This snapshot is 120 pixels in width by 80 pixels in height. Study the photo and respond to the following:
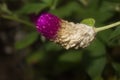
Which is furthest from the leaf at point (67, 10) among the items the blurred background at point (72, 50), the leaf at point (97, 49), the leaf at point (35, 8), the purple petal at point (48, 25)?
the purple petal at point (48, 25)

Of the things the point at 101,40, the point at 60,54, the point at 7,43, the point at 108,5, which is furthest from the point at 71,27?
the point at 7,43

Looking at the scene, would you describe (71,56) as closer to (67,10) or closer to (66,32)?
(67,10)

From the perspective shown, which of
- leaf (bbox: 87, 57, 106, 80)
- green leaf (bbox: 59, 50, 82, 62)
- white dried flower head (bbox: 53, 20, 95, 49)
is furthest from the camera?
green leaf (bbox: 59, 50, 82, 62)

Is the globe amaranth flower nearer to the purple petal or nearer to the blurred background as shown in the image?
the purple petal

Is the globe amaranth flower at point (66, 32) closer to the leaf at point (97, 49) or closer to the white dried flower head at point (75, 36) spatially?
the white dried flower head at point (75, 36)

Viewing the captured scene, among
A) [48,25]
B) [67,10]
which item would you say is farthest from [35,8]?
[48,25]

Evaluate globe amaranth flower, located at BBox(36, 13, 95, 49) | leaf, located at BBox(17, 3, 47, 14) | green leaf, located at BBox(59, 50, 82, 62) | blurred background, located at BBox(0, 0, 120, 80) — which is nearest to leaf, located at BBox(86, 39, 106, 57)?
blurred background, located at BBox(0, 0, 120, 80)

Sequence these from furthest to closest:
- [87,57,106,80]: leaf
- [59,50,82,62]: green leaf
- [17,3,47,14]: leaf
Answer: [59,50,82,62]: green leaf, [17,3,47,14]: leaf, [87,57,106,80]: leaf
